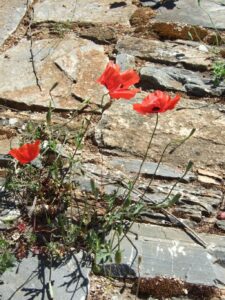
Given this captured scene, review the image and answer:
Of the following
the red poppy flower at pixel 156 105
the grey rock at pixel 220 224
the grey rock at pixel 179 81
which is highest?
the red poppy flower at pixel 156 105

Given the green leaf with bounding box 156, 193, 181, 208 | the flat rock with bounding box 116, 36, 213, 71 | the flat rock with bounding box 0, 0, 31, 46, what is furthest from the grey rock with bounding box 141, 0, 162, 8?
the green leaf with bounding box 156, 193, 181, 208

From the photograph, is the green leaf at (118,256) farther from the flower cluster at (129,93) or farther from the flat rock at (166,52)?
the flat rock at (166,52)

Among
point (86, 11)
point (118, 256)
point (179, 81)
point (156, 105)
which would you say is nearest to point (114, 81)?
point (156, 105)

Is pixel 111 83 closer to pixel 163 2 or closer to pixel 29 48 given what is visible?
pixel 29 48

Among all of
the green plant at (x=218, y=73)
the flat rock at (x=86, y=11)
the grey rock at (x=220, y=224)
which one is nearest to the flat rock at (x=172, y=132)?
the green plant at (x=218, y=73)

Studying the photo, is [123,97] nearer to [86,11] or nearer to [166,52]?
[166,52]

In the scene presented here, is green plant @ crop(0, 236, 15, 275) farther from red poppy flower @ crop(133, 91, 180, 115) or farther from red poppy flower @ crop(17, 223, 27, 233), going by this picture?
red poppy flower @ crop(133, 91, 180, 115)

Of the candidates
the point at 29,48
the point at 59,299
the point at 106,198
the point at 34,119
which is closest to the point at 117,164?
the point at 106,198
